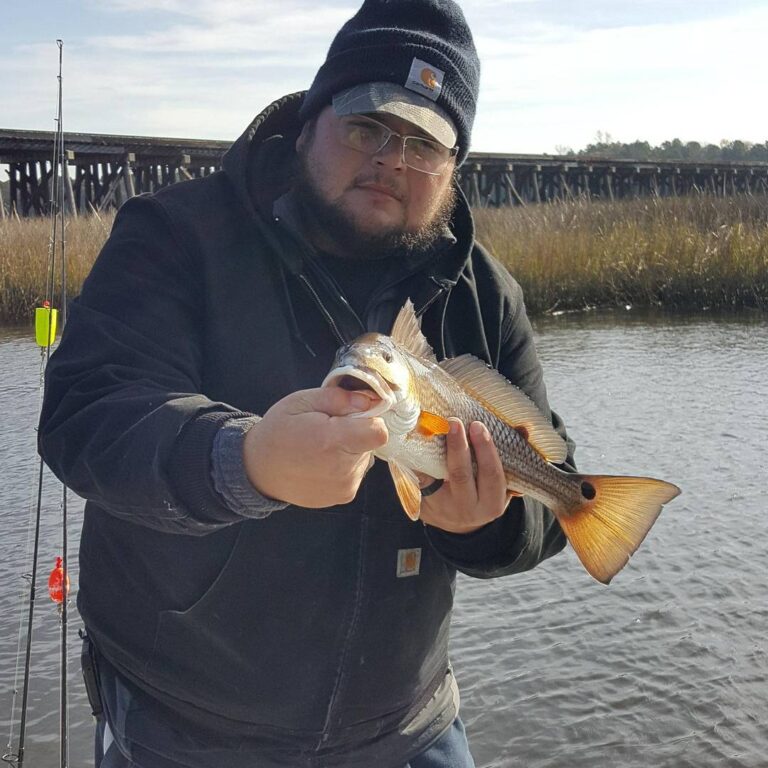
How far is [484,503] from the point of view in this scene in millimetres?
2188

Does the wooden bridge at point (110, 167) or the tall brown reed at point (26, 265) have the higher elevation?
the wooden bridge at point (110, 167)

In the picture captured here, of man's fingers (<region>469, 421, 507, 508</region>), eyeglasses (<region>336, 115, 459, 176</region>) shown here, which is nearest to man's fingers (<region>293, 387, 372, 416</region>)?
man's fingers (<region>469, 421, 507, 508</region>)

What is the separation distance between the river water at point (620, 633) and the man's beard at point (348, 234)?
9.39ft

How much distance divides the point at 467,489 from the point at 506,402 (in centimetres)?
32

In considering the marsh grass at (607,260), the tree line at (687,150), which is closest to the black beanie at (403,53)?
the marsh grass at (607,260)

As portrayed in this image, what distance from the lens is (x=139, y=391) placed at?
1.94 metres

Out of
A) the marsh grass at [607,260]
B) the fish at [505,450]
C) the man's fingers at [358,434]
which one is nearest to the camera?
the man's fingers at [358,434]

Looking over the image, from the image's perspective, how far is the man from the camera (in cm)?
193

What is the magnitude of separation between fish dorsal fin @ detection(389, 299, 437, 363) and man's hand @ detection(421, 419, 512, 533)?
20 centimetres

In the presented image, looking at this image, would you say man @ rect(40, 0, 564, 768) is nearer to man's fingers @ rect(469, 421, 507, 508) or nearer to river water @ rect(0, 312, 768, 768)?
man's fingers @ rect(469, 421, 507, 508)

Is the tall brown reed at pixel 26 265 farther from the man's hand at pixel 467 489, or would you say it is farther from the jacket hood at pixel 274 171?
the man's hand at pixel 467 489

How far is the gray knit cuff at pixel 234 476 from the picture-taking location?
1738mm

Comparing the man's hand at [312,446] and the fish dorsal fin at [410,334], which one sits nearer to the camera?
the man's hand at [312,446]

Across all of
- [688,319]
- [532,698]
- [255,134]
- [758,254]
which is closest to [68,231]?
[688,319]
